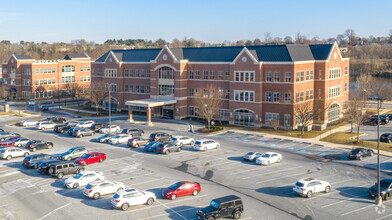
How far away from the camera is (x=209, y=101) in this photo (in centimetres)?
7144

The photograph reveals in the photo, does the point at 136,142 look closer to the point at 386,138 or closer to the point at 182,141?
the point at 182,141

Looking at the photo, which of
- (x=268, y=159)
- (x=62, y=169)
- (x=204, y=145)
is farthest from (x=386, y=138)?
(x=62, y=169)

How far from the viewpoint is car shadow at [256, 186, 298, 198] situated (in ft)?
121

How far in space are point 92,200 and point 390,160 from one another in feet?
117

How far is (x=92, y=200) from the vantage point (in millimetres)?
35844

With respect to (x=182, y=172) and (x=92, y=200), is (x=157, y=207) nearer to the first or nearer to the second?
(x=92, y=200)

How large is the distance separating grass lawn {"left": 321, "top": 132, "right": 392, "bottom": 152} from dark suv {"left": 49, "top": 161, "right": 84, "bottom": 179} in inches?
1464

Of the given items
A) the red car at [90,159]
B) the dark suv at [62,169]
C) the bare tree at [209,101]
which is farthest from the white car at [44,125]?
the dark suv at [62,169]

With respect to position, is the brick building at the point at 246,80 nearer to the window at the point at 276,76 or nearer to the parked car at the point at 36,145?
the window at the point at 276,76

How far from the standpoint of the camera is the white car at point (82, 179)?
39156mm

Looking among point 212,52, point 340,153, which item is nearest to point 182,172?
point 340,153

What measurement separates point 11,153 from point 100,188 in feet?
70.6

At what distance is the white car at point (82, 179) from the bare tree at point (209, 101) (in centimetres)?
3090

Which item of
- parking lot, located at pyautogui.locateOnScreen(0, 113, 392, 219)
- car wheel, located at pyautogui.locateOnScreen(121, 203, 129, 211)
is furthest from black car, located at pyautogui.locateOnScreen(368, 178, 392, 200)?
car wheel, located at pyautogui.locateOnScreen(121, 203, 129, 211)
